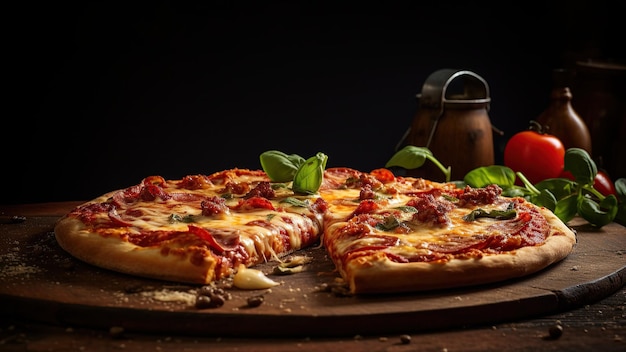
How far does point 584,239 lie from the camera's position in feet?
14.6

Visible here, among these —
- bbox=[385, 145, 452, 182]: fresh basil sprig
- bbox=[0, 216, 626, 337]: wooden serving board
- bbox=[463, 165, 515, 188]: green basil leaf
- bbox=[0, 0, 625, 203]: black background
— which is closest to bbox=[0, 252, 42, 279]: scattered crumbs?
bbox=[0, 216, 626, 337]: wooden serving board

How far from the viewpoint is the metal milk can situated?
5.73 metres

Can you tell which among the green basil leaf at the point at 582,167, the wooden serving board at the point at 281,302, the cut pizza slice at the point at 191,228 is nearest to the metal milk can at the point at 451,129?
the green basil leaf at the point at 582,167

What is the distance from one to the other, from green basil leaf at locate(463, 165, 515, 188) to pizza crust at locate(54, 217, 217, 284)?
219cm

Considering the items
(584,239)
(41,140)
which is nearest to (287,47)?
(41,140)

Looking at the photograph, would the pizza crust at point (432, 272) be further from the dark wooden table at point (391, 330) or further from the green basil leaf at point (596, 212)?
the green basil leaf at point (596, 212)

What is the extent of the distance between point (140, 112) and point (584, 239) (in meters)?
3.46

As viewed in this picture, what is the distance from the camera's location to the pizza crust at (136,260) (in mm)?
3529

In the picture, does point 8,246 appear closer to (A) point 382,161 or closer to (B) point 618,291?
(B) point 618,291

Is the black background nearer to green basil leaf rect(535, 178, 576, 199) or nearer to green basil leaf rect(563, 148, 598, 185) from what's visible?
green basil leaf rect(535, 178, 576, 199)

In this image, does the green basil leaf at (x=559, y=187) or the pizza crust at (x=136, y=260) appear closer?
the pizza crust at (x=136, y=260)

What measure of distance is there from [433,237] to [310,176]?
1.01 meters

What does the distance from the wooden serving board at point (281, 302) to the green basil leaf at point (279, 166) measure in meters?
1.13

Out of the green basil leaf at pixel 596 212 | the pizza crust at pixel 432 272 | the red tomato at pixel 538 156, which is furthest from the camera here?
the red tomato at pixel 538 156
